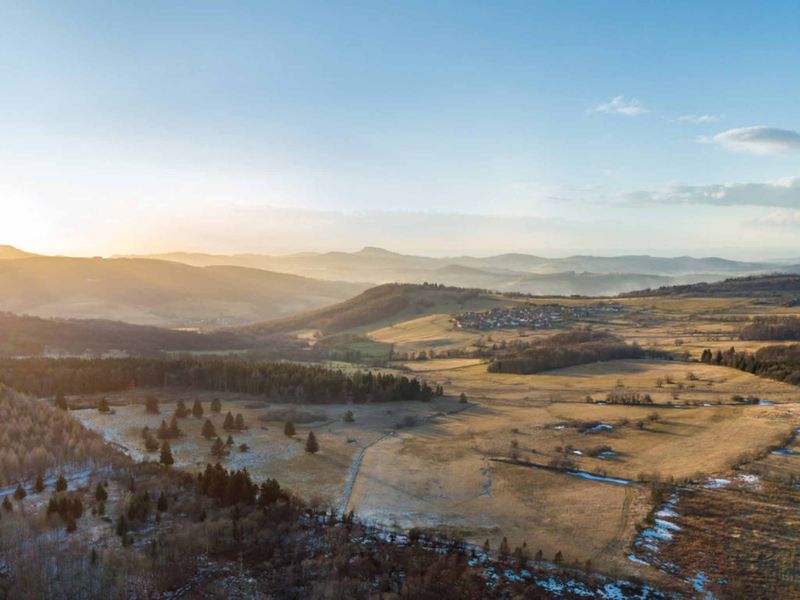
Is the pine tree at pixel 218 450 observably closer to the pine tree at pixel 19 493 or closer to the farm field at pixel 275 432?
the farm field at pixel 275 432

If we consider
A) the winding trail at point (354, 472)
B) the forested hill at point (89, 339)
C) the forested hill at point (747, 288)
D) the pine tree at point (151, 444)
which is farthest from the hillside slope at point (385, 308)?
the winding trail at point (354, 472)

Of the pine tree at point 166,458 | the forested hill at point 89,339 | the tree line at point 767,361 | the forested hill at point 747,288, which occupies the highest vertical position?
the forested hill at point 747,288

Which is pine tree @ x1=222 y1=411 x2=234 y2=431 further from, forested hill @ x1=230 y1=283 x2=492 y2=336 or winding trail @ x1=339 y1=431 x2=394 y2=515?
forested hill @ x1=230 y1=283 x2=492 y2=336

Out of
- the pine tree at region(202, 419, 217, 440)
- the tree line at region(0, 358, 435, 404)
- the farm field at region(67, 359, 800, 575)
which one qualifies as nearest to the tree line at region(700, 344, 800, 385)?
the farm field at region(67, 359, 800, 575)

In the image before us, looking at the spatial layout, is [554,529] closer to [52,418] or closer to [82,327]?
[52,418]

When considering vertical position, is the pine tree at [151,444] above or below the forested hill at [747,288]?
below

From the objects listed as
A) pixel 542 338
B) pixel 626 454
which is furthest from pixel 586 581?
pixel 542 338

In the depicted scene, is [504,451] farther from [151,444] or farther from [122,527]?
[151,444]
